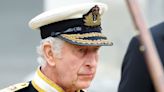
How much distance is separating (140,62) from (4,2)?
6.17m

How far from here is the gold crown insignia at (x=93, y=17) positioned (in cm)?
305

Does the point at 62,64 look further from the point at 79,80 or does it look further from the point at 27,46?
the point at 27,46

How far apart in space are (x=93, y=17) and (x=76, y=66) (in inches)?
12.5

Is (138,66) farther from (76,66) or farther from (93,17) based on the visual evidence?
(93,17)

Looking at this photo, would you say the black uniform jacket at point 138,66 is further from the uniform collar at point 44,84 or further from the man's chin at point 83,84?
the uniform collar at point 44,84

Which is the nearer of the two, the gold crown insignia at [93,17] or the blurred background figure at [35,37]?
the gold crown insignia at [93,17]

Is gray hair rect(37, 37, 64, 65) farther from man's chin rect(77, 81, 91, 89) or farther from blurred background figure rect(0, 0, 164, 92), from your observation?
blurred background figure rect(0, 0, 164, 92)

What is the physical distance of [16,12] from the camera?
846 centimetres

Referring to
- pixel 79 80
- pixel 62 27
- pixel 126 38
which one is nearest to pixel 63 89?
pixel 79 80

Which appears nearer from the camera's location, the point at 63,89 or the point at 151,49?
the point at 151,49

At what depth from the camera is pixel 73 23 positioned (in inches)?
120

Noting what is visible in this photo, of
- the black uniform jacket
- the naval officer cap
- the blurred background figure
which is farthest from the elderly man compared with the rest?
the blurred background figure

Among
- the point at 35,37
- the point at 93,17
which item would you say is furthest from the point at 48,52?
the point at 35,37

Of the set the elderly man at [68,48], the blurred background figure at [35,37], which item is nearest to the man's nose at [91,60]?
the elderly man at [68,48]
